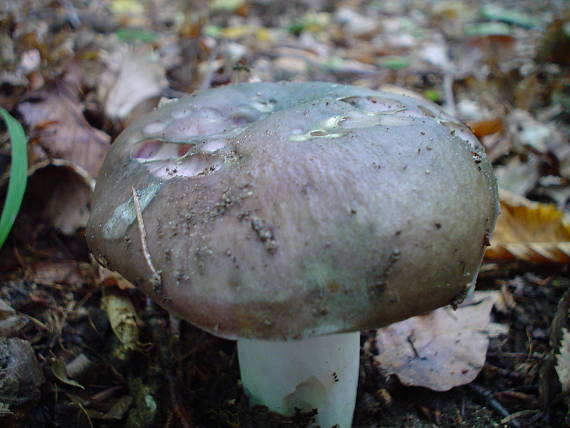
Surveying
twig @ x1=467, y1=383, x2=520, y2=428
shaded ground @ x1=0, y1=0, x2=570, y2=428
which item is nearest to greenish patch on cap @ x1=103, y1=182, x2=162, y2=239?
shaded ground @ x1=0, y1=0, x2=570, y2=428

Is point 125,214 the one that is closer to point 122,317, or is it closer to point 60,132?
point 122,317

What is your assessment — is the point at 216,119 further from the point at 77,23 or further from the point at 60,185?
the point at 77,23

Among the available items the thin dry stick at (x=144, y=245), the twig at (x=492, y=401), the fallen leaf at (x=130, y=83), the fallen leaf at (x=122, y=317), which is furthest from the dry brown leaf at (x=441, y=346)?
the fallen leaf at (x=130, y=83)

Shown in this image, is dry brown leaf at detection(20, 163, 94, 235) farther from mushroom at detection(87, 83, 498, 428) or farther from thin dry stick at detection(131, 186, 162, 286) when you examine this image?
thin dry stick at detection(131, 186, 162, 286)

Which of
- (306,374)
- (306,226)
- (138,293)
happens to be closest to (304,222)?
(306,226)

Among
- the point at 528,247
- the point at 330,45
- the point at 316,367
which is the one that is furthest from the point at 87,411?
the point at 330,45

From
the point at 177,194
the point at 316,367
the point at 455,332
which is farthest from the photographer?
the point at 455,332
